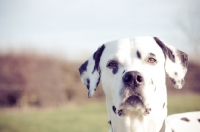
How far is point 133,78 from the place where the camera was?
1.93 meters

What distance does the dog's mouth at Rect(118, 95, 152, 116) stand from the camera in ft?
6.48

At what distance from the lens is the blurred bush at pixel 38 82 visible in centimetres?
1032

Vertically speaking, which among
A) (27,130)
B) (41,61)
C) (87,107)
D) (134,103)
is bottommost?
(87,107)

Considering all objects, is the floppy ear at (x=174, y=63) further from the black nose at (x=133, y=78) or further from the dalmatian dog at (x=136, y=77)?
the black nose at (x=133, y=78)

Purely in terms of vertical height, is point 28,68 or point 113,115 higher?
point 113,115

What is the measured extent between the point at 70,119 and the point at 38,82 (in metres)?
3.47

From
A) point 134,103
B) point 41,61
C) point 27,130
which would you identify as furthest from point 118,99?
point 41,61

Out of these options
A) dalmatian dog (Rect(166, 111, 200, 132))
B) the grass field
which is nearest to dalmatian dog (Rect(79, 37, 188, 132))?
dalmatian dog (Rect(166, 111, 200, 132))

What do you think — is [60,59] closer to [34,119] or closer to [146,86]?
[34,119]

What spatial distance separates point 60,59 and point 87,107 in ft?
7.43

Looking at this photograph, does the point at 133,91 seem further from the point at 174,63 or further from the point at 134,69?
the point at 174,63

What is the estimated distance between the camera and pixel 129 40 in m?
2.27

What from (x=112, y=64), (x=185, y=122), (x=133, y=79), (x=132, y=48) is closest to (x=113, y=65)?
(x=112, y=64)

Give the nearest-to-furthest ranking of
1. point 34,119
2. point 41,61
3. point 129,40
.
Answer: point 129,40, point 34,119, point 41,61
